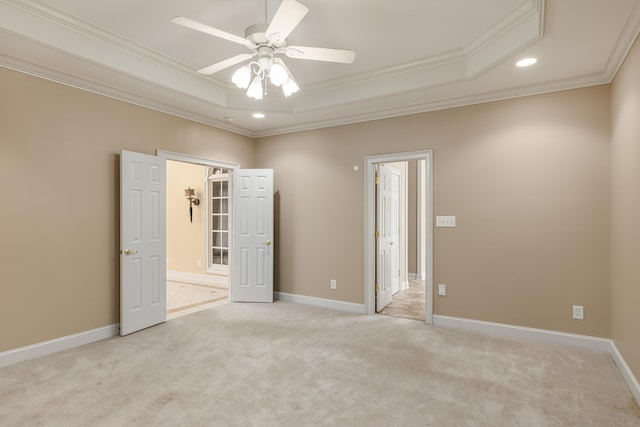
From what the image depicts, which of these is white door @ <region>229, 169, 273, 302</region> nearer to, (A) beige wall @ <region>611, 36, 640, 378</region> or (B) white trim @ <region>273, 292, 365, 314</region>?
(B) white trim @ <region>273, 292, 365, 314</region>

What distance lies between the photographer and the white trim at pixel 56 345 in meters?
3.04

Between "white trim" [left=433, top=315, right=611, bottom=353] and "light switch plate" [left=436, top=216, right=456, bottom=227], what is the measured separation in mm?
1071

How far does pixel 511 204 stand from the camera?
3779mm

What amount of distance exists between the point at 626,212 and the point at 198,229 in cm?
Answer: 635

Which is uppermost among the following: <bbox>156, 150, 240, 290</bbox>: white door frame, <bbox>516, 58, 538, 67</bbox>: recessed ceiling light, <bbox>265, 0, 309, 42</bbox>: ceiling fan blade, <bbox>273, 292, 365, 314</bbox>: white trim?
<bbox>516, 58, 538, 67</bbox>: recessed ceiling light

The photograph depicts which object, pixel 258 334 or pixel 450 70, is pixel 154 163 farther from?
pixel 450 70

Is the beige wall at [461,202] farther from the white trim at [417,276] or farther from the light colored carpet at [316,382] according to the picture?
the white trim at [417,276]

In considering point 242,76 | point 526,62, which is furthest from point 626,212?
point 242,76

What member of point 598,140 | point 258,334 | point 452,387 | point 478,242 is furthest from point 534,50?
point 258,334

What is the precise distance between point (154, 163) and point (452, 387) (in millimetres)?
3764

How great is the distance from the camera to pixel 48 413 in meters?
2.35

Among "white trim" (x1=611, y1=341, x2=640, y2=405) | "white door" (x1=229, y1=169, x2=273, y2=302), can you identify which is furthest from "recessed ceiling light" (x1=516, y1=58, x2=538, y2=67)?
Answer: "white door" (x1=229, y1=169, x2=273, y2=302)

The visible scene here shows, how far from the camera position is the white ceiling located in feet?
8.70

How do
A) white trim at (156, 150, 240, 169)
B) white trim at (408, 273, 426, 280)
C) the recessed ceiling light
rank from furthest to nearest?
white trim at (408, 273, 426, 280) < white trim at (156, 150, 240, 169) < the recessed ceiling light
